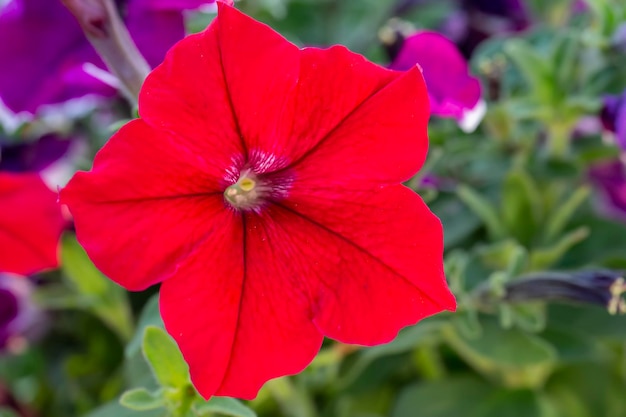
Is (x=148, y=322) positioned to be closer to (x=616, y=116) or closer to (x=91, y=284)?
(x=91, y=284)

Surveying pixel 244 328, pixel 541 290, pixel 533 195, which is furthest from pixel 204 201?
pixel 533 195

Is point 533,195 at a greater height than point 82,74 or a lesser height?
lesser

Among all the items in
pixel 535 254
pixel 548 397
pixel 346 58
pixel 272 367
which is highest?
pixel 346 58

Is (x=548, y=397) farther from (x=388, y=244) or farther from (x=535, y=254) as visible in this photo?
(x=388, y=244)

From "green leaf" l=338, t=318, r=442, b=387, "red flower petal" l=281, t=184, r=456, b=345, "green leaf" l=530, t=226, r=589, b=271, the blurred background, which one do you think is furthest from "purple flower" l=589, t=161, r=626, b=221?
"red flower petal" l=281, t=184, r=456, b=345

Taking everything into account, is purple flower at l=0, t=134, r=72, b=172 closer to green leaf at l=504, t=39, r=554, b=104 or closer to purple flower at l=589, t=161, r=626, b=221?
green leaf at l=504, t=39, r=554, b=104

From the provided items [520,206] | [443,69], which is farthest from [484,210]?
[443,69]
